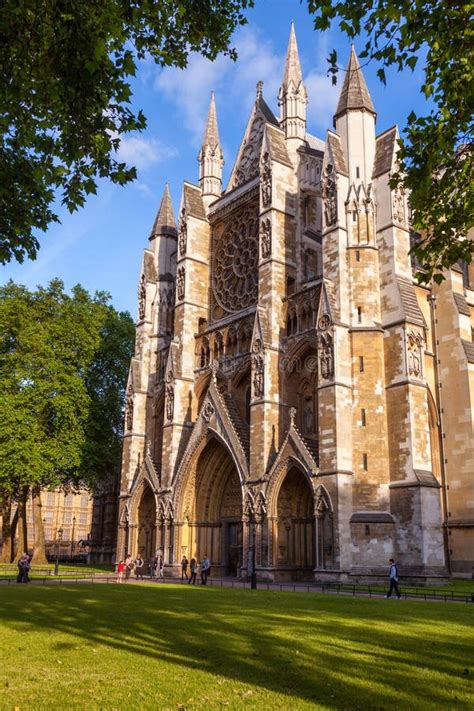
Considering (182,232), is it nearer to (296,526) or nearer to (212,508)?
(212,508)

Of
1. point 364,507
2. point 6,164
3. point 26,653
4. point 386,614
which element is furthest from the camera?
point 364,507

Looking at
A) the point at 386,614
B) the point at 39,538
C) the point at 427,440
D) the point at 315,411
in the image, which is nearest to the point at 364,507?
the point at 427,440

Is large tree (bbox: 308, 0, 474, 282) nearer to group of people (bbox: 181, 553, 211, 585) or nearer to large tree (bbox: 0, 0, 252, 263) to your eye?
large tree (bbox: 0, 0, 252, 263)

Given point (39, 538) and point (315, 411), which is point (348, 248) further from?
point (39, 538)

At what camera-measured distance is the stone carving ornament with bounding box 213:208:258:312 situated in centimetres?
3862

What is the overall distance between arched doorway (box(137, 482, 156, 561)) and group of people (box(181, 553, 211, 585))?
18.6 feet

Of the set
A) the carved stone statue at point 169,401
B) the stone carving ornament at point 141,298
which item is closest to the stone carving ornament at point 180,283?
the stone carving ornament at point 141,298

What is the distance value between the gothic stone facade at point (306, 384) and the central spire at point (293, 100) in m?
0.11

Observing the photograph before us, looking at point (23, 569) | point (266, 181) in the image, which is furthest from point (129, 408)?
point (266, 181)

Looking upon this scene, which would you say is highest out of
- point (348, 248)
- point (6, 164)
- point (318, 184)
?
point (318, 184)


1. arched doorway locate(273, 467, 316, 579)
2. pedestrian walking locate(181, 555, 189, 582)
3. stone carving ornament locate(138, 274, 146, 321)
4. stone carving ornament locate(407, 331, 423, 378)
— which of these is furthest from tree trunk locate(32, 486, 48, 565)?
stone carving ornament locate(407, 331, 423, 378)

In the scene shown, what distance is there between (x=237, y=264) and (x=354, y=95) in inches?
442

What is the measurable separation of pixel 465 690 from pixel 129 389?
36136 millimetres

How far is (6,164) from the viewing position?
13.0 m
